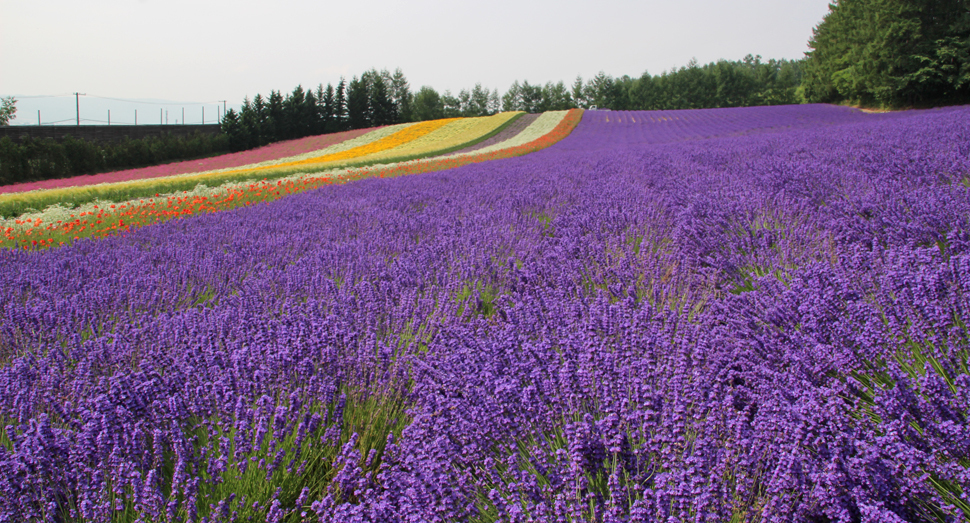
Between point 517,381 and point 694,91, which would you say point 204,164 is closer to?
point 517,381

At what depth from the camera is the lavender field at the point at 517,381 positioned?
43.4 inches

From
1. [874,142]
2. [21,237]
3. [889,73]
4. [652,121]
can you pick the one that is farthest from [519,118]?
[21,237]

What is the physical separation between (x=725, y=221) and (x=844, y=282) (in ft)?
5.03

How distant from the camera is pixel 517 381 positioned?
1.43 metres

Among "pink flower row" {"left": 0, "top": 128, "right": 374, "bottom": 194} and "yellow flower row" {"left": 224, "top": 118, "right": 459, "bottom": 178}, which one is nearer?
"pink flower row" {"left": 0, "top": 128, "right": 374, "bottom": 194}

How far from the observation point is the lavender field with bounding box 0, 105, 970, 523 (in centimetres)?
110

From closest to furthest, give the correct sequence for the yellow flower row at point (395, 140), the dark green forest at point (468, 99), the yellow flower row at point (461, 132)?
1. the yellow flower row at point (395, 140)
2. the yellow flower row at point (461, 132)
3. the dark green forest at point (468, 99)

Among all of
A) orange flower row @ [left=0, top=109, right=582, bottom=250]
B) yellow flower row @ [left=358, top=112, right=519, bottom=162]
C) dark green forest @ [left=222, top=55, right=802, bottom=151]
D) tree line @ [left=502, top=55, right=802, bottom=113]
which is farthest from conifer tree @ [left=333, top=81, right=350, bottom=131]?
orange flower row @ [left=0, top=109, right=582, bottom=250]

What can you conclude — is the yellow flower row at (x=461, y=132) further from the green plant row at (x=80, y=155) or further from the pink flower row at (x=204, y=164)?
the green plant row at (x=80, y=155)

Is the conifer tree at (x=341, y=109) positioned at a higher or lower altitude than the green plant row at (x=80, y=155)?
higher

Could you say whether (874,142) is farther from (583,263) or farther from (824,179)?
(583,263)

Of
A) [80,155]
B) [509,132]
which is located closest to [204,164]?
[80,155]

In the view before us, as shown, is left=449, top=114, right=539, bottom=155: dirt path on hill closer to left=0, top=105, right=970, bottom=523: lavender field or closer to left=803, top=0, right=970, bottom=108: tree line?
left=803, top=0, right=970, bottom=108: tree line

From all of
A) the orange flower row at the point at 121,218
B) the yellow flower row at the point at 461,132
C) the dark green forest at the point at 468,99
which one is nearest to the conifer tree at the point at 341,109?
the dark green forest at the point at 468,99
